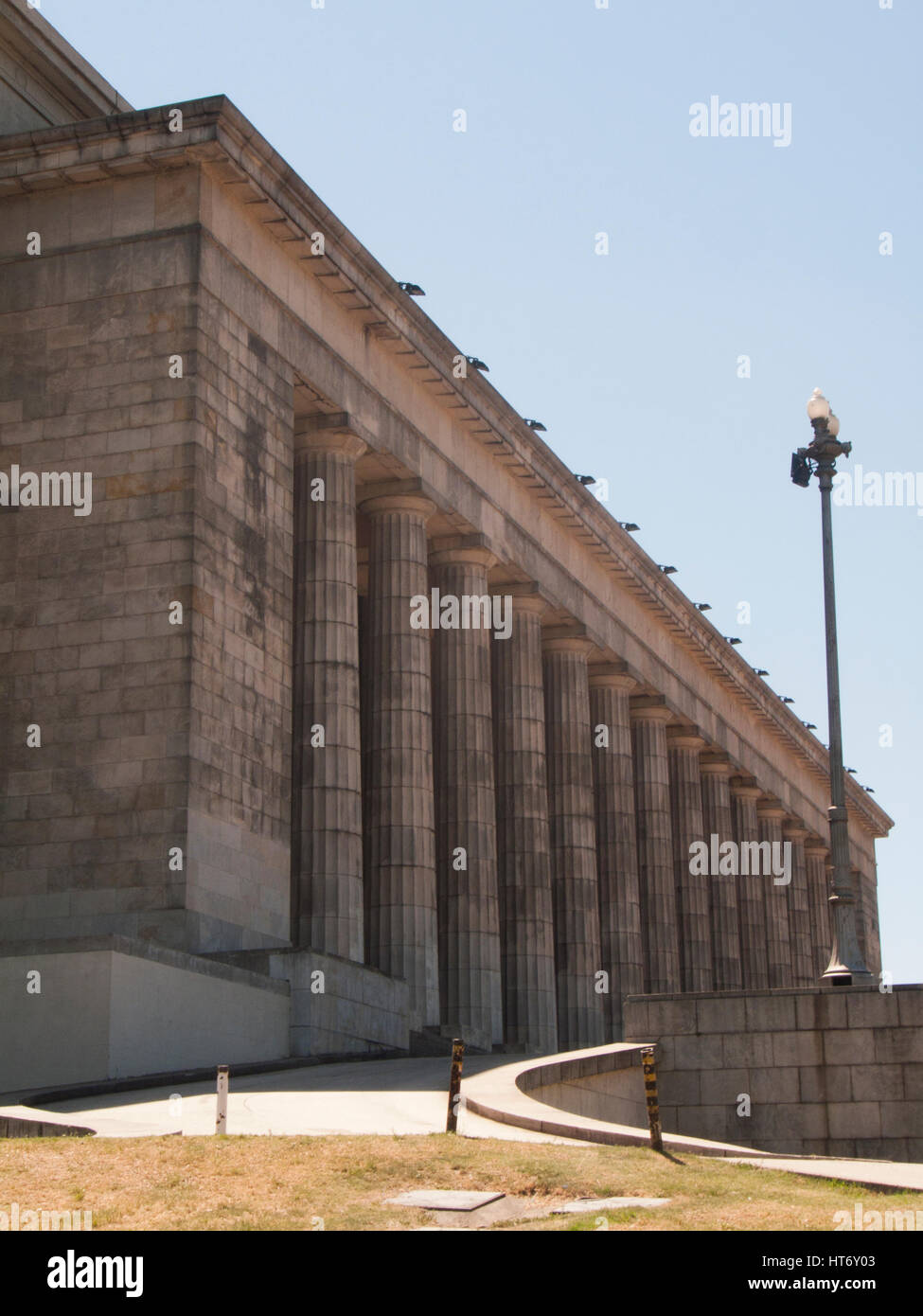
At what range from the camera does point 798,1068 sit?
103 ft

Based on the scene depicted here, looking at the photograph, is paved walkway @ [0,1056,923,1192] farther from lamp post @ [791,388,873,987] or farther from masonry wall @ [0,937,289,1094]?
lamp post @ [791,388,873,987]

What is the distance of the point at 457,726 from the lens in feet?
170

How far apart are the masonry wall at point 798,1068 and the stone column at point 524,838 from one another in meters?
21.2

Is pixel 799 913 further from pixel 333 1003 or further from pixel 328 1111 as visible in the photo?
pixel 328 1111

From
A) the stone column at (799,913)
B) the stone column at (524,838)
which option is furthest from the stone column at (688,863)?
the stone column at (524,838)

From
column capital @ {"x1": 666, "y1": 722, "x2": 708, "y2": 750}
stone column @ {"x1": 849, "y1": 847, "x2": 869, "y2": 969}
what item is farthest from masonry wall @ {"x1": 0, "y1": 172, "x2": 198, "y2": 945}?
stone column @ {"x1": 849, "y1": 847, "x2": 869, "y2": 969}

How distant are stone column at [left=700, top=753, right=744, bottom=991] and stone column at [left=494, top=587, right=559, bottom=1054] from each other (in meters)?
20.2

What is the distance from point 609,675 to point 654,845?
738 cm

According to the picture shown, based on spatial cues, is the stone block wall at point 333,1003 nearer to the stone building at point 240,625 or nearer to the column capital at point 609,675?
the stone building at point 240,625

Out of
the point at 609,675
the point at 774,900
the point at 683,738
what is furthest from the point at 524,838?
the point at 774,900

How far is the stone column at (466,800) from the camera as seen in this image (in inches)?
1956

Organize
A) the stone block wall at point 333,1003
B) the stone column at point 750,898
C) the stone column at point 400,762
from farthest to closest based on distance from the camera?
the stone column at point 750,898 < the stone column at point 400,762 < the stone block wall at point 333,1003

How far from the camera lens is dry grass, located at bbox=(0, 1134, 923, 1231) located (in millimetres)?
14852
